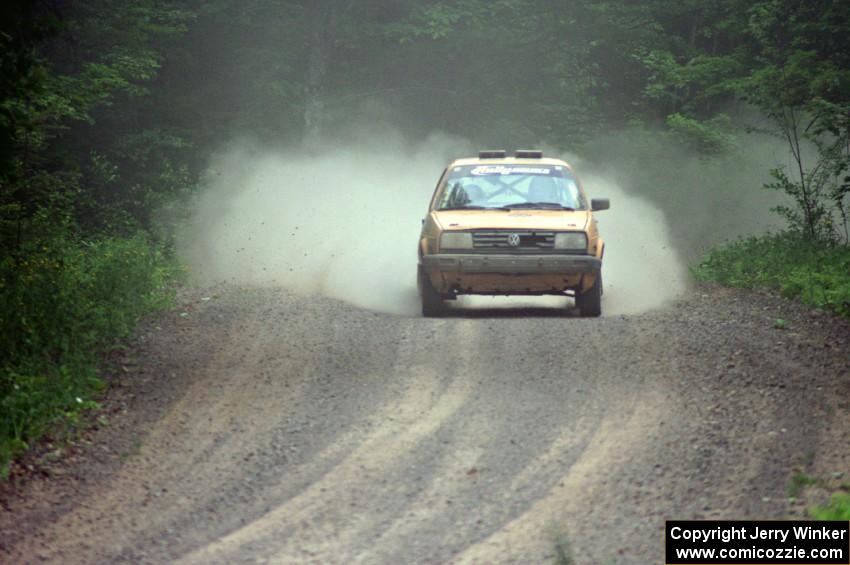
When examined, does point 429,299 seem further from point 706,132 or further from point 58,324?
point 706,132

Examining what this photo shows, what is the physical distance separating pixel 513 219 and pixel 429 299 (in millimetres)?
1429

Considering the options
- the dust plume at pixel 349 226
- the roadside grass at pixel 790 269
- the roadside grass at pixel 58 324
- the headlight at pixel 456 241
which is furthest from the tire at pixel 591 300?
the roadside grass at pixel 58 324

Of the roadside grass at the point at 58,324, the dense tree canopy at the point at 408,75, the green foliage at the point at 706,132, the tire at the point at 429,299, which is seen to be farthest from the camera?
the green foliage at the point at 706,132

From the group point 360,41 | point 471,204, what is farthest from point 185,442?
point 360,41

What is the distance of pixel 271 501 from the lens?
6988 mm

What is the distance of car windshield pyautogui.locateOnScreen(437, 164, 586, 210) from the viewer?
45.7 ft

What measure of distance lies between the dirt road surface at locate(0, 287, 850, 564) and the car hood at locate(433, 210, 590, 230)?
4.39 feet

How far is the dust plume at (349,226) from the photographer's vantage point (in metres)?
17.2

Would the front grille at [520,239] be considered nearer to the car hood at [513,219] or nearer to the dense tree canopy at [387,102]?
the car hood at [513,219]

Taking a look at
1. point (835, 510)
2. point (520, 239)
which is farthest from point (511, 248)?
point (835, 510)

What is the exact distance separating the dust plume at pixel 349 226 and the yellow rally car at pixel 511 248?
1297 mm

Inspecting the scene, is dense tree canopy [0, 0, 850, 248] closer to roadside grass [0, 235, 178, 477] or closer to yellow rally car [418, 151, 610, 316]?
roadside grass [0, 235, 178, 477]

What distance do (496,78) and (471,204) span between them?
18.9 meters

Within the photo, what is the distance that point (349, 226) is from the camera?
78.4ft
